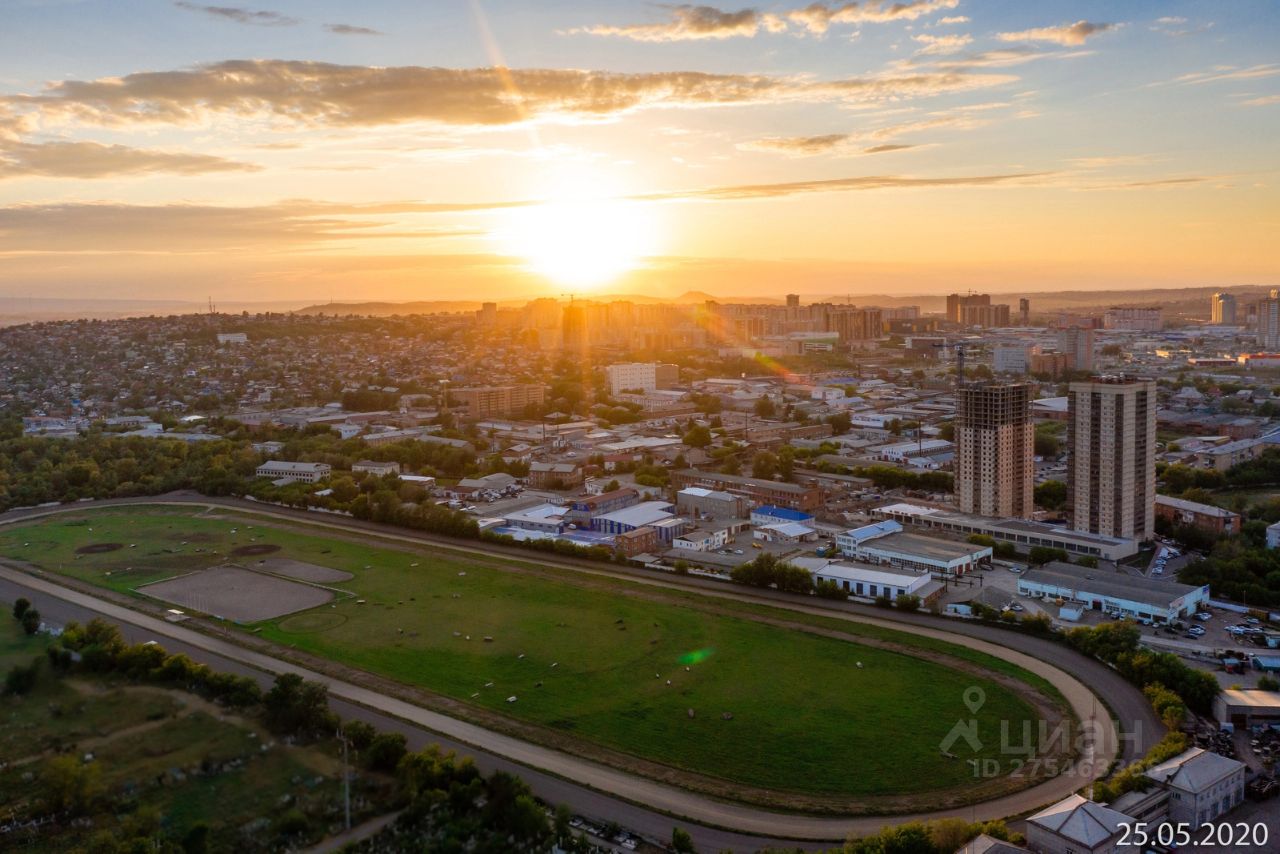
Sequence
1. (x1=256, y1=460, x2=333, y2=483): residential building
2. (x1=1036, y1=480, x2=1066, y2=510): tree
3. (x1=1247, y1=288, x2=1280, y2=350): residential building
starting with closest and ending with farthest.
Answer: (x1=1036, y1=480, x2=1066, y2=510): tree, (x1=256, y1=460, x2=333, y2=483): residential building, (x1=1247, y1=288, x2=1280, y2=350): residential building

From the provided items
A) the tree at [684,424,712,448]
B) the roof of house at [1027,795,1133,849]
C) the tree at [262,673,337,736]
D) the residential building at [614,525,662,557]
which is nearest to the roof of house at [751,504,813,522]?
the residential building at [614,525,662,557]

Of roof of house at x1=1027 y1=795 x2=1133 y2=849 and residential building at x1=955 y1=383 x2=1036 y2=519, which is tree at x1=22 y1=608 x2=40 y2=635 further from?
residential building at x1=955 y1=383 x2=1036 y2=519

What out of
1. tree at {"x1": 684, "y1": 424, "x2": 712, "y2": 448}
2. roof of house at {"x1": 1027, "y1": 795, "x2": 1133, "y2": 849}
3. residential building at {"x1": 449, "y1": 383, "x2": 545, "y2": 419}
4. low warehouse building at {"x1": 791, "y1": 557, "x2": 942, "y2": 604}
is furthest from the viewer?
residential building at {"x1": 449, "y1": 383, "x2": 545, "y2": 419}

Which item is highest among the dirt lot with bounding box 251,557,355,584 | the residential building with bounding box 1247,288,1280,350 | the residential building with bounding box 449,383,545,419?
the residential building with bounding box 1247,288,1280,350

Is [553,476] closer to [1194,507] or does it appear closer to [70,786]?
[1194,507]

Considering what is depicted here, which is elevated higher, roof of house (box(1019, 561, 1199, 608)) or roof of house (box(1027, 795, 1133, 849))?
roof of house (box(1027, 795, 1133, 849))

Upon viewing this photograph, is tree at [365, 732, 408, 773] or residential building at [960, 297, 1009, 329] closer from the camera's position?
tree at [365, 732, 408, 773]

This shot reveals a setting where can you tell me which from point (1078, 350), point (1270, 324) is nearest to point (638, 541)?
point (1078, 350)
